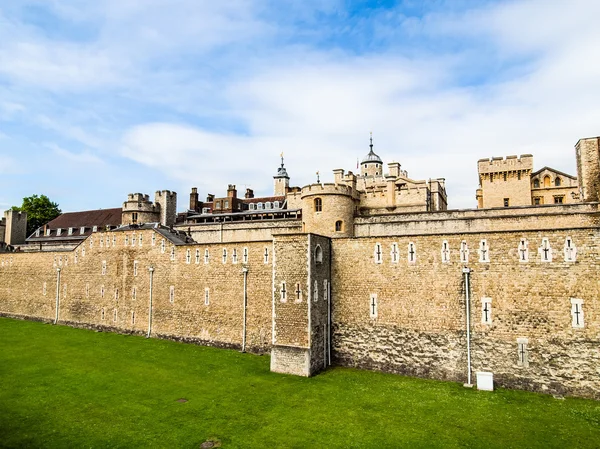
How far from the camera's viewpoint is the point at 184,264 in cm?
3144

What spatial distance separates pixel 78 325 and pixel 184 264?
46.9ft

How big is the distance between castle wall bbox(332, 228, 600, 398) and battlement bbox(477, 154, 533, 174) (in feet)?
64.4

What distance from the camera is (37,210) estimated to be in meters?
71.1

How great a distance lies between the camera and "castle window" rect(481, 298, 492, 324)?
69.7 feet

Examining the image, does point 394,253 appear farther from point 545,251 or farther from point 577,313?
point 577,313

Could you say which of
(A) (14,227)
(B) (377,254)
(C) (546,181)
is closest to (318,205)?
(B) (377,254)

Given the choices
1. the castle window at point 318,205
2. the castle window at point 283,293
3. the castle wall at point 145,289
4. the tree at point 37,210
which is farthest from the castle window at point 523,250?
the tree at point 37,210

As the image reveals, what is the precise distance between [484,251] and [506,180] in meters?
20.2

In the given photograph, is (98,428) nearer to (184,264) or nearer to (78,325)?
(184,264)

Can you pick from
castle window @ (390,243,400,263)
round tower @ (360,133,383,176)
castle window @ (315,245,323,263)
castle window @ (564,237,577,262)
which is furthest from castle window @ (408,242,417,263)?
round tower @ (360,133,383,176)

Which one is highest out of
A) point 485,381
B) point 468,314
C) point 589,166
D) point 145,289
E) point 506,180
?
point 506,180

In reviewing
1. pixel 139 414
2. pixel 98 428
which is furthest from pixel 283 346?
pixel 98 428

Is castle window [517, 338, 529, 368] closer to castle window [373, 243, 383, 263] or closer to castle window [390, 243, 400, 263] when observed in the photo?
castle window [390, 243, 400, 263]

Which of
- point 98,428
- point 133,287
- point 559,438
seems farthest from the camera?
point 133,287
